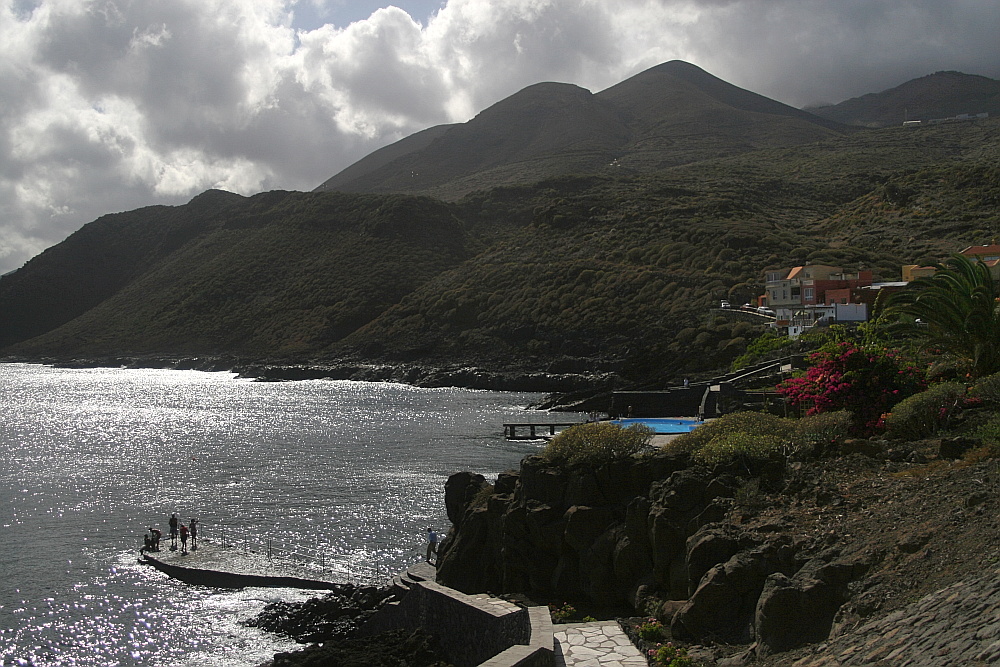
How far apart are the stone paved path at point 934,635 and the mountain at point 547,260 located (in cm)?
6105

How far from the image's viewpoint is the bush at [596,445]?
56.3 feet

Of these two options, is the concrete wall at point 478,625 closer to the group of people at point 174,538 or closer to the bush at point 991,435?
the bush at point 991,435

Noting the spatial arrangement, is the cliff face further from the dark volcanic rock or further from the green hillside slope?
the green hillside slope

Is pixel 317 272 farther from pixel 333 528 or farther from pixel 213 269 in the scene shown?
pixel 333 528

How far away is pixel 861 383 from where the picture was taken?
1883 cm

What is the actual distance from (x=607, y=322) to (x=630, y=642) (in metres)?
85.9

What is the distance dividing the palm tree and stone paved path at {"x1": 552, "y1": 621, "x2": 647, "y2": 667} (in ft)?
37.9

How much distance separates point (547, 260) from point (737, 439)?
111 m

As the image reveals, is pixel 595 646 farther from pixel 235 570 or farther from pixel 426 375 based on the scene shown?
pixel 426 375

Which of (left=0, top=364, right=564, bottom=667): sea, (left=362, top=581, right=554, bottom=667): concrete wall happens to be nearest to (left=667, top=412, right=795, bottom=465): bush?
(left=362, top=581, right=554, bottom=667): concrete wall

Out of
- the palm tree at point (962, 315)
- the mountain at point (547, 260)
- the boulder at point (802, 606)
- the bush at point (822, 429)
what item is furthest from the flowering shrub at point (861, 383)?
the mountain at point (547, 260)

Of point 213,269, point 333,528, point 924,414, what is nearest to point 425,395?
point 333,528

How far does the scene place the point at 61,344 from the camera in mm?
166375

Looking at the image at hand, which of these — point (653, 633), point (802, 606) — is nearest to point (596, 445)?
point (653, 633)
